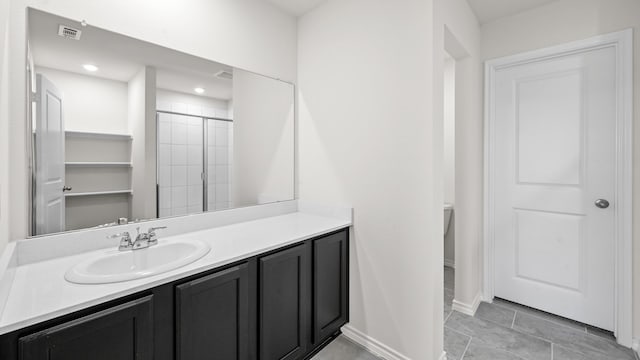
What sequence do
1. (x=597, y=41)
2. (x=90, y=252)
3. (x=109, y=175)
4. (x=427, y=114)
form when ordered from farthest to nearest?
(x=597, y=41) < (x=427, y=114) < (x=109, y=175) < (x=90, y=252)

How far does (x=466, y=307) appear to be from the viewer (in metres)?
2.31

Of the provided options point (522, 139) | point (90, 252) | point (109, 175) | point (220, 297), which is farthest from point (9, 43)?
point (522, 139)

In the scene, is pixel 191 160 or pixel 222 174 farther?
pixel 222 174

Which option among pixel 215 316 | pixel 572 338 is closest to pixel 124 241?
pixel 215 316

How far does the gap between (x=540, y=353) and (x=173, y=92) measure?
9.71 ft

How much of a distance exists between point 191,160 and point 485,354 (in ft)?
7.70

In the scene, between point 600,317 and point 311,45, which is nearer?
point 600,317

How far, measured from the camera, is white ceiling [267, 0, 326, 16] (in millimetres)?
2152

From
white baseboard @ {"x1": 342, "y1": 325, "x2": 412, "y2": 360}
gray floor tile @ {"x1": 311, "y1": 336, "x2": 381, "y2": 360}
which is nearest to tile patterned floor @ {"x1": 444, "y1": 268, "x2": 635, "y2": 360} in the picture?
white baseboard @ {"x1": 342, "y1": 325, "x2": 412, "y2": 360}

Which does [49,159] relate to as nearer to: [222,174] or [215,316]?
[222,174]

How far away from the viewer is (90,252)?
135 cm

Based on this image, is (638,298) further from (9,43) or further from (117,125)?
(9,43)

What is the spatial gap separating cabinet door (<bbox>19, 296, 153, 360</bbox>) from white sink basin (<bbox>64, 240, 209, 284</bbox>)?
12cm

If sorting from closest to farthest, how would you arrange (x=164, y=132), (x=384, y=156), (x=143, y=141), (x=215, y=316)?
(x=215, y=316), (x=143, y=141), (x=164, y=132), (x=384, y=156)
